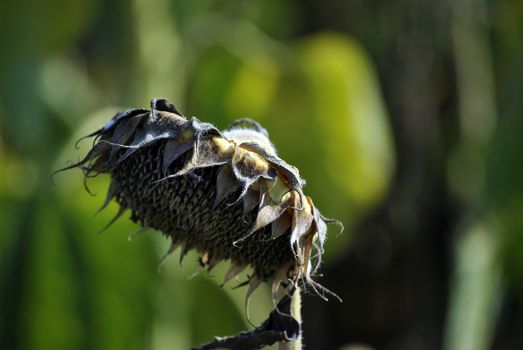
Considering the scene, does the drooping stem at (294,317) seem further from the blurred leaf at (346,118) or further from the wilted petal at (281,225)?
the blurred leaf at (346,118)

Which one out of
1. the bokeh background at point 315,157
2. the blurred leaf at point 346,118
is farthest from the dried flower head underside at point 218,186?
the blurred leaf at point 346,118

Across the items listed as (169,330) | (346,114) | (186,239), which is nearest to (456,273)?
(346,114)

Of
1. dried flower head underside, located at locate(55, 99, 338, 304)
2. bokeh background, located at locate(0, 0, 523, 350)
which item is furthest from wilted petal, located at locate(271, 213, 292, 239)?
bokeh background, located at locate(0, 0, 523, 350)

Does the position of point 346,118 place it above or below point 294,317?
above

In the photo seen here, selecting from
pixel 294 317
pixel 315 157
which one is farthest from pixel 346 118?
pixel 294 317

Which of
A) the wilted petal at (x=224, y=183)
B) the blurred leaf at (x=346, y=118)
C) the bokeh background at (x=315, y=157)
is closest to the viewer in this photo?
the wilted petal at (x=224, y=183)

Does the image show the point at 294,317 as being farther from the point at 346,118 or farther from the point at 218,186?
the point at 346,118
